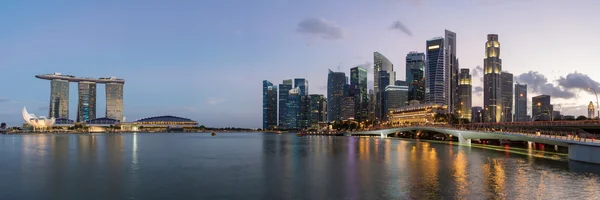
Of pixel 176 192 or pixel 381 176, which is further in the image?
pixel 381 176

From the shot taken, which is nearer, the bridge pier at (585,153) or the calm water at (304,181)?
the calm water at (304,181)

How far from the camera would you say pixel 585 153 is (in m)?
48.9

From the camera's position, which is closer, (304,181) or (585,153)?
(304,181)

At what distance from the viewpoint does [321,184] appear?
35.7 metres

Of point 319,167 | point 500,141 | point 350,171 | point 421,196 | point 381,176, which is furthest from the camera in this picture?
point 500,141

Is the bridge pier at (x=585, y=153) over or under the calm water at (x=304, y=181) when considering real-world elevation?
over

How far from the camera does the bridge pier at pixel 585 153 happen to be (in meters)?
47.1

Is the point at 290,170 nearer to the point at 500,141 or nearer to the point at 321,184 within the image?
the point at 321,184

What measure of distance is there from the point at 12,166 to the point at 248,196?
35.9 meters

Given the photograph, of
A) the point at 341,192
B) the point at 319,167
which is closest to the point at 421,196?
the point at 341,192

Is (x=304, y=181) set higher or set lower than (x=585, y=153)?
lower

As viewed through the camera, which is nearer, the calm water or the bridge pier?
the calm water

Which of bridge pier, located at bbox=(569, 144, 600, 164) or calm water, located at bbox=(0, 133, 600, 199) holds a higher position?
bridge pier, located at bbox=(569, 144, 600, 164)

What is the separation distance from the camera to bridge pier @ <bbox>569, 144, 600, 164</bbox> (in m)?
47.1
